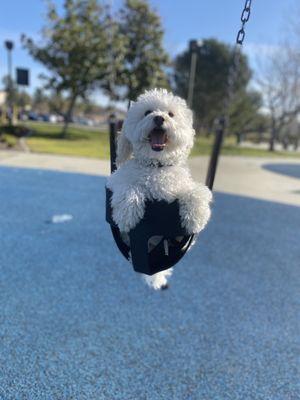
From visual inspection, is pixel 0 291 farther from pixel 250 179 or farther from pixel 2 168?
pixel 250 179

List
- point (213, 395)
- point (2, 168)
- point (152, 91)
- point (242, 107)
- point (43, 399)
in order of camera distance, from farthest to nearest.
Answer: point (242, 107) < point (2, 168) < point (213, 395) < point (43, 399) < point (152, 91)

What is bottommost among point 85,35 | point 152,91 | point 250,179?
point 250,179

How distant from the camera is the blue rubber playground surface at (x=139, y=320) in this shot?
241 cm

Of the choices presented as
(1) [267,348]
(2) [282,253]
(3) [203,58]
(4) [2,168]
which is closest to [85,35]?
(4) [2,168]

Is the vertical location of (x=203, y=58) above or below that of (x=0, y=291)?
above

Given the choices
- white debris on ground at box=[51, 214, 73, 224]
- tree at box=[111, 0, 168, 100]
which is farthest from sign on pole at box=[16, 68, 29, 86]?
white debris on ground at box=[51, 214, 73, 224]

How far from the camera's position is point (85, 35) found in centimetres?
2036

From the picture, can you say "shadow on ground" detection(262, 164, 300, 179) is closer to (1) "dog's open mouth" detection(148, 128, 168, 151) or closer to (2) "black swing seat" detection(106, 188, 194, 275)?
(2) "black swing seat" detection(106, 188, 194, 275)

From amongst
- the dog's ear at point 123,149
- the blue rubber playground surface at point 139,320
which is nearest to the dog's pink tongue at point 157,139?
the dog's ear at point 123,149

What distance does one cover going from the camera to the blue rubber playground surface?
2406mm

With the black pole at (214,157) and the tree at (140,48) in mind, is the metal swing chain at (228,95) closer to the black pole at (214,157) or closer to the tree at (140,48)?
the black pole at (214,157)

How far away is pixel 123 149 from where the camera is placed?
147 centimetres

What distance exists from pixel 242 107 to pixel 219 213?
1274 inches

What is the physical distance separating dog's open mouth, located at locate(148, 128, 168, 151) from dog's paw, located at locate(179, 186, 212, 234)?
218 mm
